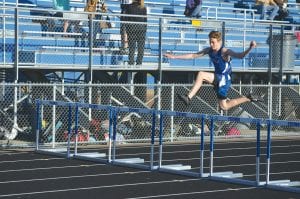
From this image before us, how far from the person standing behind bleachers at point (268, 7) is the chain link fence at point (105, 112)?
653cm

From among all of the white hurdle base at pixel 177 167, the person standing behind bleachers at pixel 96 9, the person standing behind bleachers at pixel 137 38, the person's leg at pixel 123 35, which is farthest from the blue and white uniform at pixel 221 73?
the person standing behind bleachers at pixel 96 9

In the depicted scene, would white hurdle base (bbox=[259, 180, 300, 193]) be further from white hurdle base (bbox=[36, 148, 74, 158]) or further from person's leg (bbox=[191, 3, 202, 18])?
person's leg (bbox=[191, 3, 202, 18])

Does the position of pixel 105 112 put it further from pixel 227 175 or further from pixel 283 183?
pixel 283 183

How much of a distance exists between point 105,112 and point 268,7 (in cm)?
1198

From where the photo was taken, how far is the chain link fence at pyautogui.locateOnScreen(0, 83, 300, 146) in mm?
18391

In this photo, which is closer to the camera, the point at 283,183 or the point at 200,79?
the point at 283,183

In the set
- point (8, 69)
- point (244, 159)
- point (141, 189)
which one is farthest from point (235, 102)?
point (8, 69)

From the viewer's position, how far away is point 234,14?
92.0 ft

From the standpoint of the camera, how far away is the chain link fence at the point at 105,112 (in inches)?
724

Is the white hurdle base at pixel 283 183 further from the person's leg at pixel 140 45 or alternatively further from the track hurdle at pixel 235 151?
the person's leg at pixel 140 45

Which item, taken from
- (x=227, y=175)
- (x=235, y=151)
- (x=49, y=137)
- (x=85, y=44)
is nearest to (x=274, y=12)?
(x=85, y=44)

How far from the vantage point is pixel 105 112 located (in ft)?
64.4

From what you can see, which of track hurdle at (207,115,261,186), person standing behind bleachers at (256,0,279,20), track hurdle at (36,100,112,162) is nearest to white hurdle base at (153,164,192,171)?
track hurdle at (207,115,261,186)

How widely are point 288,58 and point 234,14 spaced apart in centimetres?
449
